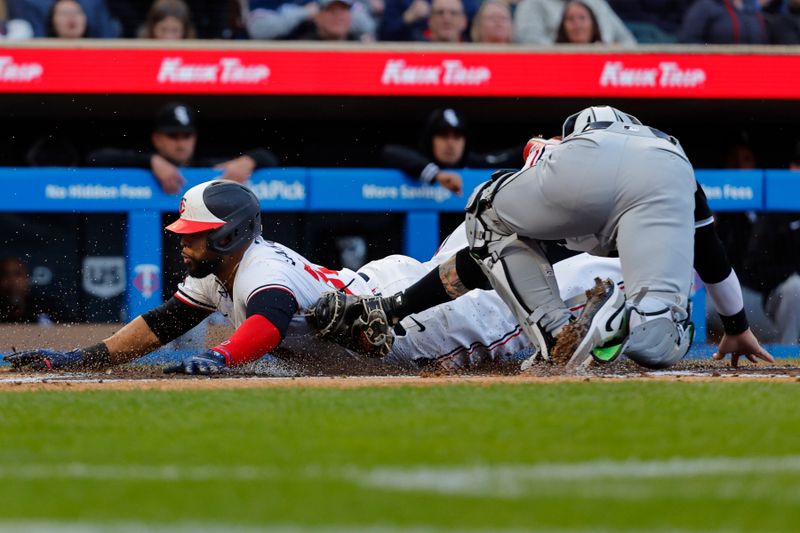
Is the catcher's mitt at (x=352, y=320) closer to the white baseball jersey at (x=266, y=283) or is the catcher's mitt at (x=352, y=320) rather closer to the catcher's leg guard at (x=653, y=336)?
the white baseball jersey at (x=266, y=283)

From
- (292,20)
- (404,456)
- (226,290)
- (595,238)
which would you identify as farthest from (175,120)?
(404,456)

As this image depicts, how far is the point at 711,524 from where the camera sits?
91.4 inches

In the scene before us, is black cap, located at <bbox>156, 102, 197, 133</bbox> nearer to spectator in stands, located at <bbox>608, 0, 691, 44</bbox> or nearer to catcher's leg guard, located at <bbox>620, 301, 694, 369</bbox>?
spectator in stands, located at <bbox>608, 0, 691, 44</bbox>

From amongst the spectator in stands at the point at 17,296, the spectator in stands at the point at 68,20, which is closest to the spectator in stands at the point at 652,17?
the spectator in stands at the point at 68,20

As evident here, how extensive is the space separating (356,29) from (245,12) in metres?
0.88

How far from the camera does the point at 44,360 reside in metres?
6.20

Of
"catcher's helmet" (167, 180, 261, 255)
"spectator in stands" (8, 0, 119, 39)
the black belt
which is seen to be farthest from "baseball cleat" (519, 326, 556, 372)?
"spectator in stands" (8, 0, 119, 39)

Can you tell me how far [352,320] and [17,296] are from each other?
372 centimetres

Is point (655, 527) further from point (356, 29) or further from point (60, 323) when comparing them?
point (356, 29)

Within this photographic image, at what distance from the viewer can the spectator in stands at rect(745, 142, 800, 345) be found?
934cm

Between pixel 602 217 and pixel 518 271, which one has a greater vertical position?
pixel 602 217

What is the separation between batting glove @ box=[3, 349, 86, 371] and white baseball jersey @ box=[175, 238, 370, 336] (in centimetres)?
56

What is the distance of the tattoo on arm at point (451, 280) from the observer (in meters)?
6.00

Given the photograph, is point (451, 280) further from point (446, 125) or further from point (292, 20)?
point (292, 20)
